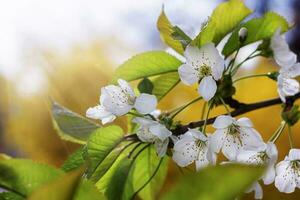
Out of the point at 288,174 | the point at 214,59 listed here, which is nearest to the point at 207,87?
the point at 214,59

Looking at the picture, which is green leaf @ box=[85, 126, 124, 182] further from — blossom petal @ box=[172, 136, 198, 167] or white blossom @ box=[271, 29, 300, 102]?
white blossom @ box=[271, 29, 300, 102]

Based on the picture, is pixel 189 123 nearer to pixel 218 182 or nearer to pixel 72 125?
pixel 72 125

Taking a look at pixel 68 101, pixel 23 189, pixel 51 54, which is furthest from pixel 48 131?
pixel 23 189

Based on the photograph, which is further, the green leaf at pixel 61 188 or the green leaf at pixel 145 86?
the green leaf at pixel 145 86

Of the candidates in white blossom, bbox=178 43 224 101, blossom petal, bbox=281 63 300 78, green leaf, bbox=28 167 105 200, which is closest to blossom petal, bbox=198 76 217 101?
white blossom, bbox=178 43 224 101

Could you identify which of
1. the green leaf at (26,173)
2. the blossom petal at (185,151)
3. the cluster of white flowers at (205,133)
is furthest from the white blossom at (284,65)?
the green leaf at (26,173)

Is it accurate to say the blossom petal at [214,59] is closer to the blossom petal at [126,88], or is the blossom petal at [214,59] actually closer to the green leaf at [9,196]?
the blossom petal at [126,88]

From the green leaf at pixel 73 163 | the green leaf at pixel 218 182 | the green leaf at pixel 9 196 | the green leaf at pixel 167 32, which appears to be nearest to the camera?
the green leaf at pixel 218 182

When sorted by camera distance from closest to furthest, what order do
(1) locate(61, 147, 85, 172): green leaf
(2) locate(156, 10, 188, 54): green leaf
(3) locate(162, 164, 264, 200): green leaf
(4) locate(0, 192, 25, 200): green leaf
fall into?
1. (3) locate(162, 164, 264, 200): green leaf
2. (4) locate(0, 192, 25, 200): green leaf
3. (1) locate(61, 147, 85, 172): green leaf
4. (2) locate(156, 10, 188, 54): green leaf

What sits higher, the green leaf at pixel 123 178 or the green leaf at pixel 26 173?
the green leaf at pixel 26 173
